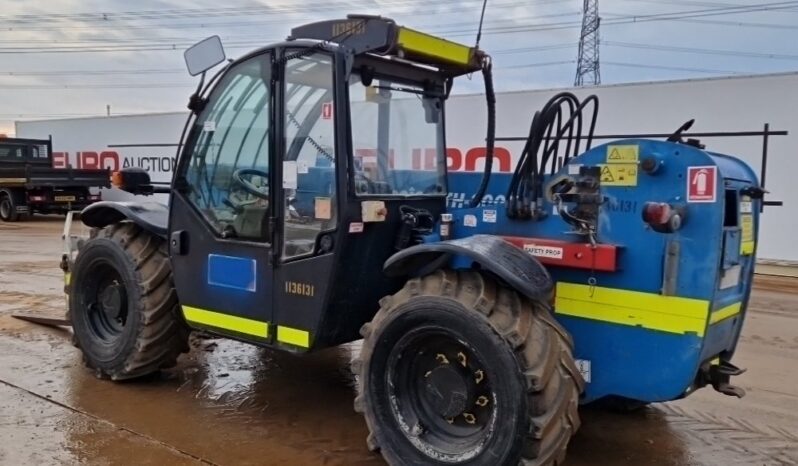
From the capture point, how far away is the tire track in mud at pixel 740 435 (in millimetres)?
3828

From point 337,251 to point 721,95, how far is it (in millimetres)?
9054

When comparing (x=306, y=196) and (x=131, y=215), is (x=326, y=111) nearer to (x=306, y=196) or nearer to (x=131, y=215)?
(x=306, y=196)

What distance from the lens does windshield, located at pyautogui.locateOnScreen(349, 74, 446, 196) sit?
3.88m

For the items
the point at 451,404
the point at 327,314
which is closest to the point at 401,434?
the point at 451,404

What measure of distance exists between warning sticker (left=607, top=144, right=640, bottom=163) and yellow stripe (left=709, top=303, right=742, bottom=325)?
2.60 ft

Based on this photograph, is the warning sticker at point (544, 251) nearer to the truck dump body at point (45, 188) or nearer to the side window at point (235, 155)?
the side window at point (235, 155)

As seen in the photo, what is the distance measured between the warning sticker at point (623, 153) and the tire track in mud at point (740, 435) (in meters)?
1.81

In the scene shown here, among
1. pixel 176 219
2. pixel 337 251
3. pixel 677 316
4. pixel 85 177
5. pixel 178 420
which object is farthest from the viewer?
pixel 85 177

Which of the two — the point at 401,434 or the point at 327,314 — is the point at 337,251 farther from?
the point at 401,434

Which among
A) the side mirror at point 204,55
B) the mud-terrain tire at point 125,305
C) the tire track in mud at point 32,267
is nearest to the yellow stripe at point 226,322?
the mud-terrain tire at point 125,305

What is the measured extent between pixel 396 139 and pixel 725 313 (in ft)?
6.57

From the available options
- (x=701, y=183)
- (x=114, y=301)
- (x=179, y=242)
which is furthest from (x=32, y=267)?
(x=701, y=183)

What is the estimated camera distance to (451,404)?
334cm

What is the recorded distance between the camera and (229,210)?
431 cm
